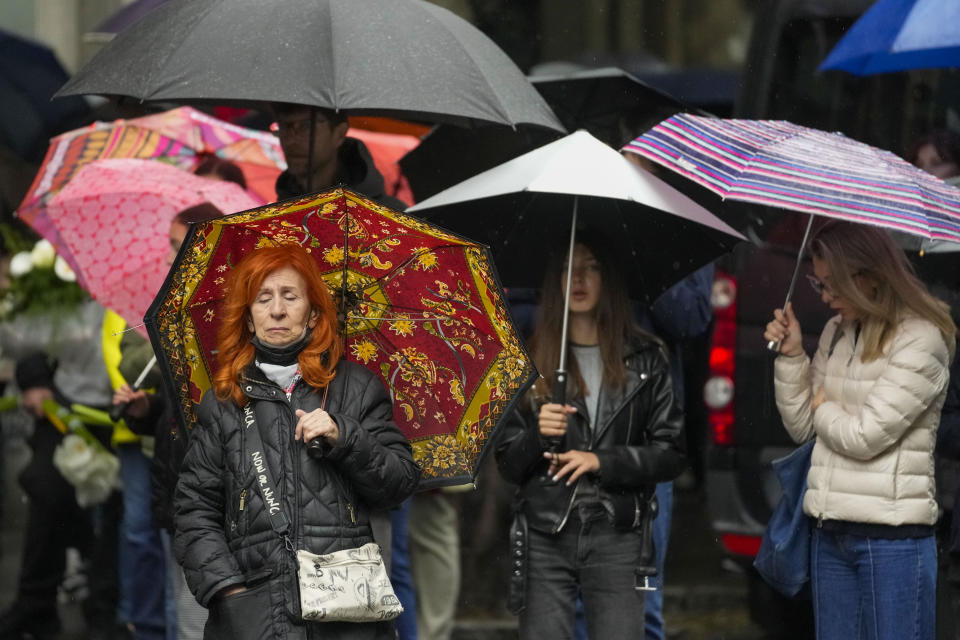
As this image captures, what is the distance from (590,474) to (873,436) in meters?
0.98

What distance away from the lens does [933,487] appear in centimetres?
551

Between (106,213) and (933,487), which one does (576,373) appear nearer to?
(933,487)

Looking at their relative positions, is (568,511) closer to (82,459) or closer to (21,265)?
(82,459)

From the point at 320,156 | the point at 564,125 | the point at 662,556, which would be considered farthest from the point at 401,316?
the point at 564,125

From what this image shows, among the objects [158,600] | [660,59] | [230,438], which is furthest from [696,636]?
[660,59]

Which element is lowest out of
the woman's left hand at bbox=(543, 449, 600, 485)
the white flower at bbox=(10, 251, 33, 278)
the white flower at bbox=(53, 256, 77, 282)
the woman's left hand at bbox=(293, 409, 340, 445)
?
the woman's left hand at bbox=(543, 449, 600, 485)

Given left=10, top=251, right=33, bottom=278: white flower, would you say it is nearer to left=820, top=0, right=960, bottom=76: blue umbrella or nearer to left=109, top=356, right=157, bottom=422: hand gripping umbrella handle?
left=109, top=356, right=157, bottom=422: hand gripping umbrella handle

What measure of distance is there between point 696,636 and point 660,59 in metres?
7.09

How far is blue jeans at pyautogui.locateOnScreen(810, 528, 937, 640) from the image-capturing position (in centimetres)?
540

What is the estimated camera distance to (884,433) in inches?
211

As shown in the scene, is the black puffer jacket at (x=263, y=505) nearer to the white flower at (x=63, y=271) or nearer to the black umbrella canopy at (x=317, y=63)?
the black umbrella canopy at (x=317, y=63)

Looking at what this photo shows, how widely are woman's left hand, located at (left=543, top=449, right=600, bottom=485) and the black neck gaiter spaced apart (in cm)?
105

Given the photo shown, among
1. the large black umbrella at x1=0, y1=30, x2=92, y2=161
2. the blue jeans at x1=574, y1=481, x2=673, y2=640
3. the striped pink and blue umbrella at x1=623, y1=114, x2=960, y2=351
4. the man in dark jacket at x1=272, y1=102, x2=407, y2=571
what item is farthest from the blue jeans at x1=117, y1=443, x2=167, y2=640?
the large black umbrella at x1=0, y1=30, x2=92, y2=161

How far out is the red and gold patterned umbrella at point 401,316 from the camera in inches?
201
